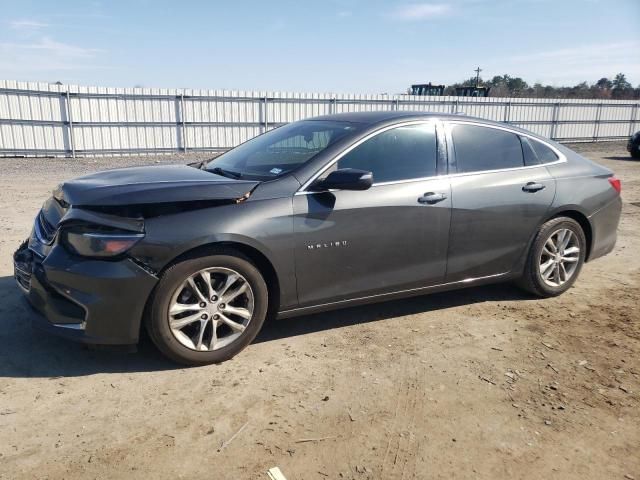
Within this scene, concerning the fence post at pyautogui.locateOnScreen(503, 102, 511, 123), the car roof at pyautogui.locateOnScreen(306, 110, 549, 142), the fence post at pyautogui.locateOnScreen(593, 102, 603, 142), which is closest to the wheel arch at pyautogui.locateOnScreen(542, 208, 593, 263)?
the car roof at pyautogui.locateOnScreen(306, 110, 549, 142)

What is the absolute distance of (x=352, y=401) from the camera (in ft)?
10.3

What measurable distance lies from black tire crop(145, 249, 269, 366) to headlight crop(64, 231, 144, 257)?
0.29m

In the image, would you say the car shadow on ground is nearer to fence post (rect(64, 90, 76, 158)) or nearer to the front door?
the front door

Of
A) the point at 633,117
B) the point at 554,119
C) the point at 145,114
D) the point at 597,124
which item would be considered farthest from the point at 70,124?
the point at 633,117

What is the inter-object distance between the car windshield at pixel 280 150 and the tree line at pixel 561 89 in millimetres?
43304

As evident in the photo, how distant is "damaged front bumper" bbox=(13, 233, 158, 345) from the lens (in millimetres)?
3150

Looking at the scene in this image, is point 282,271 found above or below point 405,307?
above

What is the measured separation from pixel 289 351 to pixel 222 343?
512 mm

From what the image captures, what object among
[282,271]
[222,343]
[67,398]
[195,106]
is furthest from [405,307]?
[195,106]

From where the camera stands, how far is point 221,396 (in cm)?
316

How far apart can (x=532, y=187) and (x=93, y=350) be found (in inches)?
149

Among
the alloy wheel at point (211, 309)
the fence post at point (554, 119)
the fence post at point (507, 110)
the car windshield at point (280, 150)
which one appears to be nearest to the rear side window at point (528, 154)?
the car windshield at point (280, 150)

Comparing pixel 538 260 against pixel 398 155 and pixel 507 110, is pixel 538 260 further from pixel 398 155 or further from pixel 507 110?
pixel 507 110

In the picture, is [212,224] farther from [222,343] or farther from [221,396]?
[221,396]
